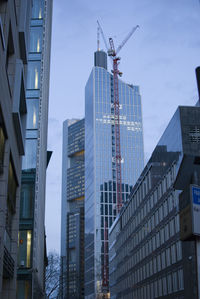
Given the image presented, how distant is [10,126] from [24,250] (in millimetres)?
25602

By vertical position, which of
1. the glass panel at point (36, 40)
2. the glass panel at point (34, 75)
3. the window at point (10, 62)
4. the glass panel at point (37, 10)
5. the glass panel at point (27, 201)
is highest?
the glass panel at point (37, 10)

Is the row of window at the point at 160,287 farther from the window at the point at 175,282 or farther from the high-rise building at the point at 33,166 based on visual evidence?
the high-rise building at the point at 33,166

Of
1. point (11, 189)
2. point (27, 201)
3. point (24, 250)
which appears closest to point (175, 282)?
point (24, 250)

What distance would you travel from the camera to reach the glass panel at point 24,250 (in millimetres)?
47584

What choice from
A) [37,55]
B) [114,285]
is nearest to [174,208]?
[37,55]

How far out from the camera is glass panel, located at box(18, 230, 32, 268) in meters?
47.6

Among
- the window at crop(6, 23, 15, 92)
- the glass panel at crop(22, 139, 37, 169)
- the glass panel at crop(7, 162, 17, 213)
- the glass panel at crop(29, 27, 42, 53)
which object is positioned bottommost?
the glass panel at crop(7, 162, 17, 213)

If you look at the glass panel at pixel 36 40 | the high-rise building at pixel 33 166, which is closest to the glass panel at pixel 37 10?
the high-rise building at pixel 33 166

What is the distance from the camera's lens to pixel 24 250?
48.0 metres

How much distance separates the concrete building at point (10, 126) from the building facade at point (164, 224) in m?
15.8

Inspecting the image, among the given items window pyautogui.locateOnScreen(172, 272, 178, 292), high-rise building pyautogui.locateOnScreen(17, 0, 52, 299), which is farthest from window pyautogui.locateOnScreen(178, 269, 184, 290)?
high-rise building pyautogui.locateOnScreen(17, 0, 52, 299)

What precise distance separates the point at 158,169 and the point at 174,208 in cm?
971

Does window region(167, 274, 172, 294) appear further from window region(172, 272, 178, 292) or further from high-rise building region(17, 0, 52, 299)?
high-rise building region(17, 0, 52, 299)

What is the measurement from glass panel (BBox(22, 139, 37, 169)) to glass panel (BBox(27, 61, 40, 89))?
301 inches
